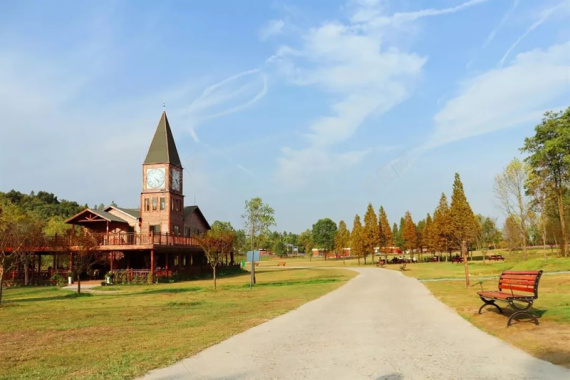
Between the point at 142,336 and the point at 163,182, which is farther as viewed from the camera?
the point at 163,182

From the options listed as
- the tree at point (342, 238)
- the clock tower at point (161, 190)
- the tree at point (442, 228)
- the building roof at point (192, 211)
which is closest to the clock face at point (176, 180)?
the clock tower at point (161, 190)

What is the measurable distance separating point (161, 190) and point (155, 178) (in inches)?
60.0

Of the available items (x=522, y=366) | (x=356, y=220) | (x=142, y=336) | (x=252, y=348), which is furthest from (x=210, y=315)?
(x=356, y=220)

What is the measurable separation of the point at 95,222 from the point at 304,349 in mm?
41240

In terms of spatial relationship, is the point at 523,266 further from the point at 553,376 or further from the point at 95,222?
the point at 95,222

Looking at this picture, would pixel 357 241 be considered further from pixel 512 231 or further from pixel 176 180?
pixel 176 180

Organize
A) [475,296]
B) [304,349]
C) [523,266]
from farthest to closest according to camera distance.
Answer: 1. [523,266]
2. [475,296]
3. [304,349]

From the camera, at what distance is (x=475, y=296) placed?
54.5 feet

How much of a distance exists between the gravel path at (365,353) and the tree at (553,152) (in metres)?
41.3

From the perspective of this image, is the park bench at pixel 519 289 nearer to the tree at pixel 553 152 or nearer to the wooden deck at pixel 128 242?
the wooden deck at pixel 128 242

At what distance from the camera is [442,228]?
71.5 m

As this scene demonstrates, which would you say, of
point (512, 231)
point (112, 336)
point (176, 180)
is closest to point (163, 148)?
point (176, 180)

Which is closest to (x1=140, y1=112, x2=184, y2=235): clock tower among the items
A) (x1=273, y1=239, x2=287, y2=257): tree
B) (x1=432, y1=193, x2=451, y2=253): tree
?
(x1=432, y1=193, x2=451, y2=253): tree

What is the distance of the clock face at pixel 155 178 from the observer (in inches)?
1766
